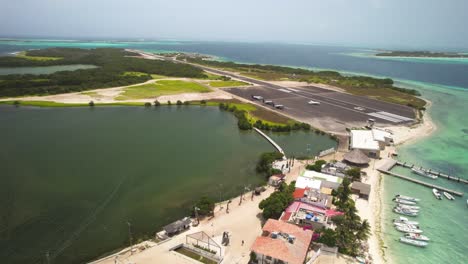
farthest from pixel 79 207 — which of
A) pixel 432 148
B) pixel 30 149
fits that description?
pixel 432 148

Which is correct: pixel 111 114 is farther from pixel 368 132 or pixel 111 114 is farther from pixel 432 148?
pixel 432 148

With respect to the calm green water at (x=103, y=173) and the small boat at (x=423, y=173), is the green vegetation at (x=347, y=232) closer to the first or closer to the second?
the calm green water at (x=103, y=173)

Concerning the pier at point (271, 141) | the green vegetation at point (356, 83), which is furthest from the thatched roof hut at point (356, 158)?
the green vegetation at point (356, 83)

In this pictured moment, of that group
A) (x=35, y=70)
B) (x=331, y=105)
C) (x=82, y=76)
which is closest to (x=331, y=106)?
(x=331, y=105)

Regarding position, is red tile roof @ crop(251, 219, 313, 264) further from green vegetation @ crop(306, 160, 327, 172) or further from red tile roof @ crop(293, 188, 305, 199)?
green vegetation @ crop(306, 160, 327, 172)

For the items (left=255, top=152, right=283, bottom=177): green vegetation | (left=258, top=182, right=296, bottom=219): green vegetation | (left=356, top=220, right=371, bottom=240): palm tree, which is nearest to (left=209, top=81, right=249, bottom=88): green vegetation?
(left=255, top=152, right=283, bottom=177): green vegetation
